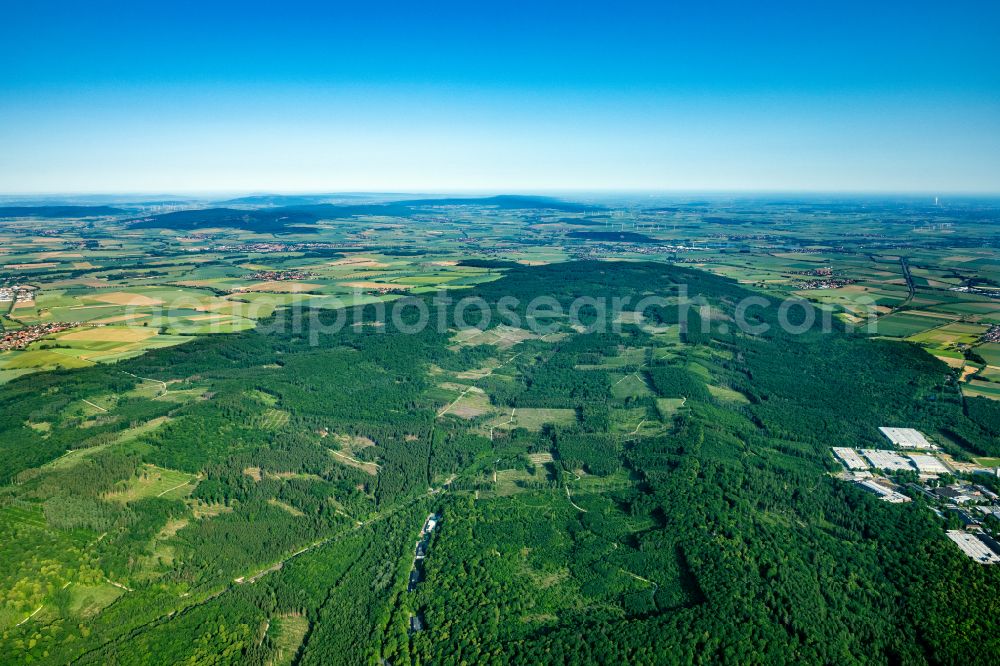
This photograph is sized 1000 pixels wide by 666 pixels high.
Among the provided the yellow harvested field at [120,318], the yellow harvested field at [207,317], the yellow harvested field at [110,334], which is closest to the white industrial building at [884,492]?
the yellow harvested field at [110,334]

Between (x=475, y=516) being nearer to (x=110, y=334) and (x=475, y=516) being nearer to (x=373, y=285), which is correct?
(x=110, y=334)

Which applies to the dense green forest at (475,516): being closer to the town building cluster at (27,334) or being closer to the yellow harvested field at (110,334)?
the yellow harvested field at (110,334)

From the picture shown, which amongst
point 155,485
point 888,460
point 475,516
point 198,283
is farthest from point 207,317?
point 888,460

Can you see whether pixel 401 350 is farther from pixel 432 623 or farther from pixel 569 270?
pixel 569 270

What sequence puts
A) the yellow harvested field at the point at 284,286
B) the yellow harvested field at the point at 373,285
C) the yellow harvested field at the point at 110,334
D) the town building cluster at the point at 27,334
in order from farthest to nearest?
the yellow harvested field at the point at 373,285
the yellow harvested field at the point at 284,286
the yellow harvested field at the point at 110,334
the town building cluster at the point at 27,334

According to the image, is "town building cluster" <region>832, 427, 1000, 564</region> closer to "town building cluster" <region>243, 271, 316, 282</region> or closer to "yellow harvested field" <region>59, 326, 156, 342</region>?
"yellow harvested field" <region>59, 326, 156, 342</region>

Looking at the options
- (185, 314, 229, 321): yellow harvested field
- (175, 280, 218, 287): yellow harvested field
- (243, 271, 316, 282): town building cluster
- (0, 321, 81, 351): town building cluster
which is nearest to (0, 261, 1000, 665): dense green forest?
(0, 321, 81, 351): town building cluster

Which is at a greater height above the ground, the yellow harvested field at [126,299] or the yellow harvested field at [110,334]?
the yellow harvested field at [126,299]
